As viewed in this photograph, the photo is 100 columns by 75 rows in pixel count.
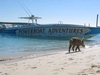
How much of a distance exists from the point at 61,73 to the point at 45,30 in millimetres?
38328

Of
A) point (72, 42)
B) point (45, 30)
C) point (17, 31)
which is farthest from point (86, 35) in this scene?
point (72, 42)

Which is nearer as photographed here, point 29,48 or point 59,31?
point 29,48

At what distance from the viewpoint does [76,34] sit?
1594 inches

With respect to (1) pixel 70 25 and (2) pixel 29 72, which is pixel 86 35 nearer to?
(1) pixel 70 25

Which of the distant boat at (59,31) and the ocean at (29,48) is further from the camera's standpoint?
the distant boat at (59,31)

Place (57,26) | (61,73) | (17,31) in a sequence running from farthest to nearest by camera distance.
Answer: (17,31) → (57,26) → (61,73)

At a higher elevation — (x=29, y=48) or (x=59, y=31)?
(x=59, y=31)

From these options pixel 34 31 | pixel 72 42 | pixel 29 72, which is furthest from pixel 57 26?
pixel 29 72

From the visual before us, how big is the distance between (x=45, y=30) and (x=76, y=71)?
38155 millimetres

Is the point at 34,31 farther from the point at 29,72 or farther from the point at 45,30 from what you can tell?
the point at 29,72

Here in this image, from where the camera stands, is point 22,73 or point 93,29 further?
point 93,29

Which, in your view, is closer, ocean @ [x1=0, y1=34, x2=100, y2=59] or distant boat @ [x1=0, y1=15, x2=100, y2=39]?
ocean @ [x1=0, y1=34, x2=100, y2=59]

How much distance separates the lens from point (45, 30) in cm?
4397

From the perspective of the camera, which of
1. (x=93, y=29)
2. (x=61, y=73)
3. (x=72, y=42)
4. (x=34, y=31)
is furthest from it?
(x=34, y=31)
